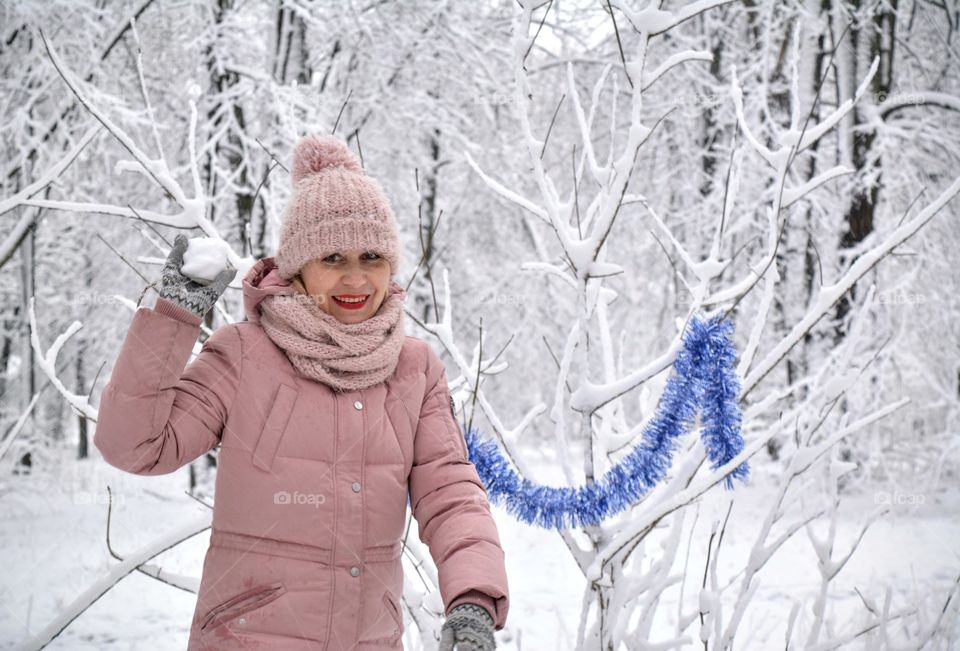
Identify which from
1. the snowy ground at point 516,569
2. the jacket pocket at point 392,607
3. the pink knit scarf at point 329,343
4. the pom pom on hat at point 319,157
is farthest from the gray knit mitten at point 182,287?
the snowy ground at point 516,569

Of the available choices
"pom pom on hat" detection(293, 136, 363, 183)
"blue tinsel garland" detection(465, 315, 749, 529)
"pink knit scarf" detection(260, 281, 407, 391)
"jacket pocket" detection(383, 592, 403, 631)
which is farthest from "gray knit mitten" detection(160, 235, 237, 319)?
"blue tinsel garland" detection(465, 315, 749, 529)

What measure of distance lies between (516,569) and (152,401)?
502 cm

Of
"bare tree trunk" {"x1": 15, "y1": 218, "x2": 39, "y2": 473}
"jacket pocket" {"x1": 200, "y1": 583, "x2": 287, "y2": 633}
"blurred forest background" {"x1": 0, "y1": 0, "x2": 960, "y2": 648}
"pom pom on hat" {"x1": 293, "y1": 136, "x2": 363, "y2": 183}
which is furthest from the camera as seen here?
"bare tree trunk" {"x1": 15, "y1": 218, "x2": 39, "y2": 473}

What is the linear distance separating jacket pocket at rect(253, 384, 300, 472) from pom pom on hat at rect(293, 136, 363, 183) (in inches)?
20.9

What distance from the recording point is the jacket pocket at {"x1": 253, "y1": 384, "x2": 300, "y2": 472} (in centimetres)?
150

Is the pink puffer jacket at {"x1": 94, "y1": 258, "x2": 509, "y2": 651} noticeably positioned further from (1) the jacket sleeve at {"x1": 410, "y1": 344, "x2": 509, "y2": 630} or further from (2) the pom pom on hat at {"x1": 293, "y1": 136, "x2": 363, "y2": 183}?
(2) the pom pom on hat at {"x1": 293, "y1": 136, "x2": 363, "y2": 183}

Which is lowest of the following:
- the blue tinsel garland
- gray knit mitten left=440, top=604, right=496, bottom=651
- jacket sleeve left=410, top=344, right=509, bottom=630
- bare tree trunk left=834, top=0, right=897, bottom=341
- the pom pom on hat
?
gray knit mitten left=440, top=604, right=496, bottom=651

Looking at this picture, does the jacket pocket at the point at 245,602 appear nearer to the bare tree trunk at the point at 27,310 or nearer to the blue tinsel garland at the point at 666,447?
the blue tinsel garland at the point at 666,447

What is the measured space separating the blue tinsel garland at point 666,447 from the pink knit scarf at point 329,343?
1.86 feet

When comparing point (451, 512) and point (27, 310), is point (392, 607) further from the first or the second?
point (27, 310)

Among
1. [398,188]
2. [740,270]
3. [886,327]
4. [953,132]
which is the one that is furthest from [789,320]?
[398,188]

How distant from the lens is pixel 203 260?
1.39m

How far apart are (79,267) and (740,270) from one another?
346 inches

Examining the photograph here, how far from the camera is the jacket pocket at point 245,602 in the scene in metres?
1.44
